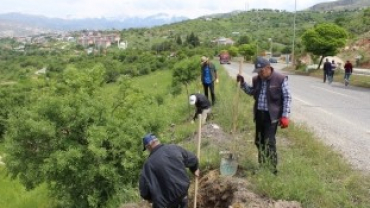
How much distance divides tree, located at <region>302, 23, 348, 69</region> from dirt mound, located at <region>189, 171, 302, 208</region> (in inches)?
1299

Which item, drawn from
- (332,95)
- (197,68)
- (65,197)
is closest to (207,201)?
(65,197)

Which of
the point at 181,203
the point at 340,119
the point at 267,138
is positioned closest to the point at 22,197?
the point at 340,119

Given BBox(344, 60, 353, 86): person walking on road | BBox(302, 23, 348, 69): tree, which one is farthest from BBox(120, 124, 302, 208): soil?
BBox(302, 23, 348, 69): tree

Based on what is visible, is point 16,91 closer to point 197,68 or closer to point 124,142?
point 197,68

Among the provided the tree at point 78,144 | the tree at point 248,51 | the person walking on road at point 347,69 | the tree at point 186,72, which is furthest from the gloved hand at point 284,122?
the tree at point 248,51

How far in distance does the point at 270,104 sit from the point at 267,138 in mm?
548

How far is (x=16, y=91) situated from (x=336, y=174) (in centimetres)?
3939

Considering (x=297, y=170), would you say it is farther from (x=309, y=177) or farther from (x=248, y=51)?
(x=248, y=51)

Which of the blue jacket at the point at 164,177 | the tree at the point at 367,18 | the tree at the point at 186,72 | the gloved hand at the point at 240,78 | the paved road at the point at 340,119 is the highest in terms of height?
the tree at the point at 367,18

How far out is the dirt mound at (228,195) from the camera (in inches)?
248

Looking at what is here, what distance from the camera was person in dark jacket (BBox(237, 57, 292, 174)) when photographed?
6672 millimetres

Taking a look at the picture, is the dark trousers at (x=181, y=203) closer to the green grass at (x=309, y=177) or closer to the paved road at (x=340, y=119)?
the green grass at (x=309, y=177)

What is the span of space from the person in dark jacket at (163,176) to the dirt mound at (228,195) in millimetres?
1123

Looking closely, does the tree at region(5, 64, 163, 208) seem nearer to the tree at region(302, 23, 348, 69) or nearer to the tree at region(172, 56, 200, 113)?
the tree at region(172, 56, 200, 113)
